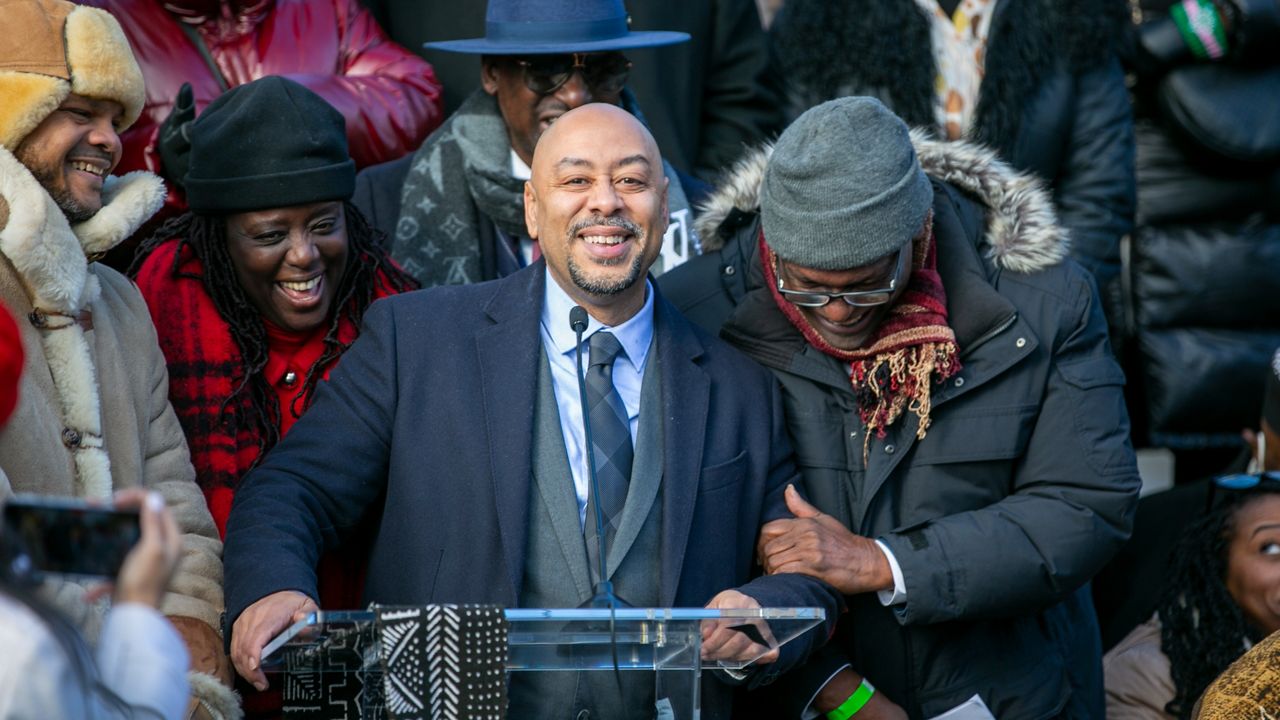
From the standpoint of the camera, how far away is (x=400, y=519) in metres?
3.82

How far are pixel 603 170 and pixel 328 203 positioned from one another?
0.73 meters

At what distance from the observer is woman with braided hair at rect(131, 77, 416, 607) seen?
415 centimetres

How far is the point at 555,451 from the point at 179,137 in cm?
132

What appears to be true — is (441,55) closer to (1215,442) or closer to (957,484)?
(957,484)

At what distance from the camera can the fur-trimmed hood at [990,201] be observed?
4.40m

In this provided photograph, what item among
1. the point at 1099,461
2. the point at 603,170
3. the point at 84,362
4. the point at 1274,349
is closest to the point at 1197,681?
the point at 1099,461

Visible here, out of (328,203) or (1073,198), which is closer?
(328,203)

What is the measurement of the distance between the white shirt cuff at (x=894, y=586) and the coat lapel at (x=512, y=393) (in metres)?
0.89

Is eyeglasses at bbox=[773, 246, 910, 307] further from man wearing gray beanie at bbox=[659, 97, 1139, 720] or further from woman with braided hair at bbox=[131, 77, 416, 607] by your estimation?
woman with braided hair at bbox=[131, 77, 416, 607]

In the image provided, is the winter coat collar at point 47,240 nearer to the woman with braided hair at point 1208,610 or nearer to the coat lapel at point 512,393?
the coat lapel at point 512,393

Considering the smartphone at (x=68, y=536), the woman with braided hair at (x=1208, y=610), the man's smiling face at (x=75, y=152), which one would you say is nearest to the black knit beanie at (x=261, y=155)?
the man's smiling face at (x=75, y=152)

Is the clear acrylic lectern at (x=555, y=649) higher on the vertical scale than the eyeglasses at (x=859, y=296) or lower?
lower

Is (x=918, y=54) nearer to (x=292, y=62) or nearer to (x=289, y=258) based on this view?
(x=292, y=62)

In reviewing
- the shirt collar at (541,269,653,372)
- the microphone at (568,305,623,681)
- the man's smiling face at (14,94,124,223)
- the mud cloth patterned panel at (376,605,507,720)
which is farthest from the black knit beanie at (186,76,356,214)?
the mud cloth patterned panel at (376,605,507,720)
